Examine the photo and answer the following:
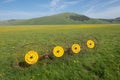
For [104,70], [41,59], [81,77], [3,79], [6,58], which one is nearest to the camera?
[3,79]

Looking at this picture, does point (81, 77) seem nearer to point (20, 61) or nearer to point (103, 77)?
point (103, 77)

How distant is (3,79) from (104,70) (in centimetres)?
825

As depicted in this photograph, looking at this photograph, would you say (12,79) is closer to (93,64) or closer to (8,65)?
(8,65)

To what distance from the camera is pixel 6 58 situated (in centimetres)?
1634

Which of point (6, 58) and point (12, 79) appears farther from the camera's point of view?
point (6, 58)

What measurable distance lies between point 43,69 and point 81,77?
3163mm

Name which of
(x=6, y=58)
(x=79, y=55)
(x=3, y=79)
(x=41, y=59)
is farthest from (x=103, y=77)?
(x=6, y=58)

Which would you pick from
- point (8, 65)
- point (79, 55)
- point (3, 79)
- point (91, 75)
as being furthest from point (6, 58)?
point (91, 75)

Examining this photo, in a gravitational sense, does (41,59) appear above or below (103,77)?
above

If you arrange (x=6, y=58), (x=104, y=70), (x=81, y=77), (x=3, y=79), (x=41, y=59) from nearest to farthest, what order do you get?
1. (x=3, y=79)
2. (x=81, y=77)
3. (x=104, y=70)
4. (x=41, y=59)
5. (x=6, y=58)

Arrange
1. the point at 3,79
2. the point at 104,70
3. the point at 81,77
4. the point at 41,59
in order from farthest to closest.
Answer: the point at 41,59 → the point at 104,70 → the point at 81,77 → the point at 3,79

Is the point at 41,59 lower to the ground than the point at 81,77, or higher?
higher

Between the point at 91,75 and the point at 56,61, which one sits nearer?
the point at 91,75

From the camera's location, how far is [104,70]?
14.2 m
